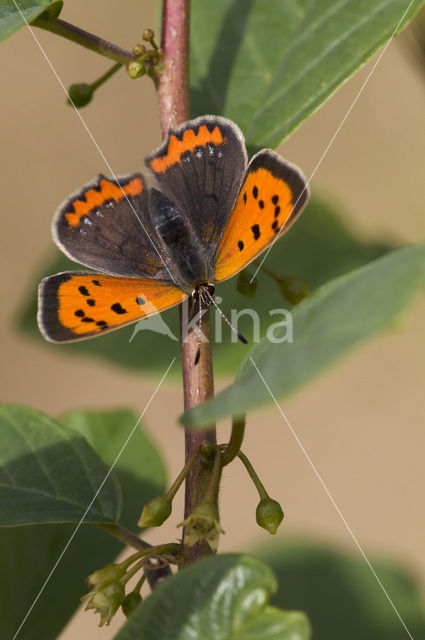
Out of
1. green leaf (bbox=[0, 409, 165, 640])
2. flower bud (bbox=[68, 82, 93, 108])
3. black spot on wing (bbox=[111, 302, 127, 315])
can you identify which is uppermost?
flower bud (bbox=[68, 82, 93, 108])

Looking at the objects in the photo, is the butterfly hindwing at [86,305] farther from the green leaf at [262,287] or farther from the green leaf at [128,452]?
the green leaf at [128,452]

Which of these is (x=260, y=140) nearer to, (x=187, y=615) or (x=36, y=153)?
(x=187, y=615)

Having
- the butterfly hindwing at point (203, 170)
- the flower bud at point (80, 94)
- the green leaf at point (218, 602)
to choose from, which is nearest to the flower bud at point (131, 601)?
the green leaf at point (218, 602)

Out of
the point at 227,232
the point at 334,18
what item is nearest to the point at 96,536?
the point at 227,232

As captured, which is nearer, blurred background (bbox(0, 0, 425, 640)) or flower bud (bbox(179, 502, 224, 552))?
flower bud (bbox(179, 502, 224, 552))

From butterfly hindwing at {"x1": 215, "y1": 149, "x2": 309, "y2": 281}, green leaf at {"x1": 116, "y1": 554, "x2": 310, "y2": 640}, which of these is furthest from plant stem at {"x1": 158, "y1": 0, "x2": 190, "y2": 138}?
green leaf at {"x1": 116, "y1": 554, "x2": 310, "y2": 640}

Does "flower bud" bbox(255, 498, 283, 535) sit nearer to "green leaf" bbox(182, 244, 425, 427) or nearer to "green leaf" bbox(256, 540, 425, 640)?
"green leaf" bbox(182, 244, 425, 427)

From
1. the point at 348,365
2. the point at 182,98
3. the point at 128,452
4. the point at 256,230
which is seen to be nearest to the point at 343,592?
the point at 128,452
